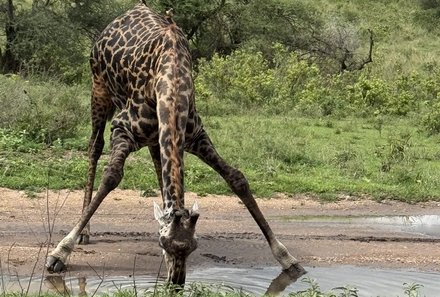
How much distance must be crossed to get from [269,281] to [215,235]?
→ 1.70 m

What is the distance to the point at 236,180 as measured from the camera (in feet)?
23.7

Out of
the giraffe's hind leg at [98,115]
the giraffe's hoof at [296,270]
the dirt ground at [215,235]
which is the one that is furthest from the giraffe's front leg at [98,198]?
the giraffe's hoof at [296,270]

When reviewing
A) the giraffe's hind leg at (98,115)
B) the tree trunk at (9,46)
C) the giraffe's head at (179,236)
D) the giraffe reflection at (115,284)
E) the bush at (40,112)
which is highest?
the giraffe's head at (179,236)

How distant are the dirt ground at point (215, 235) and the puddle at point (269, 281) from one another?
17 cm

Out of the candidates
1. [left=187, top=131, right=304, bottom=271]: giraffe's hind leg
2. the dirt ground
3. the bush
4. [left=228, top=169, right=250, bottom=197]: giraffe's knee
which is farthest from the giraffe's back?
the bush

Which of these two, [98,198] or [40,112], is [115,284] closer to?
[98,198]

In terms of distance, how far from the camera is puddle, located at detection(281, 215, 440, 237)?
Result: 9.60m

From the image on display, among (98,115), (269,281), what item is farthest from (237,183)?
(98,115)

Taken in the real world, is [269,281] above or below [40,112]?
above

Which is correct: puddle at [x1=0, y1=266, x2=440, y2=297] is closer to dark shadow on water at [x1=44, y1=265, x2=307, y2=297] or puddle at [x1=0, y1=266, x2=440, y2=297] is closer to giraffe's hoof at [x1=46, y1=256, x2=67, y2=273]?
dark shadow on water at [x1=44, y1=265, x2=307, y2=297]

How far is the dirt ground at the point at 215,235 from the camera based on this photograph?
738 centimetres

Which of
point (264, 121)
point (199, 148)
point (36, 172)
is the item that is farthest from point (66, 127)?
point (199, 148)

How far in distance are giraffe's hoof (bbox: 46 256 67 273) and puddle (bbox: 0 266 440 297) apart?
0.34 feet

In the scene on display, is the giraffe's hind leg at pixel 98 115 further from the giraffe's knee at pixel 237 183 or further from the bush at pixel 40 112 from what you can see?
the bush at pixel 40 112
